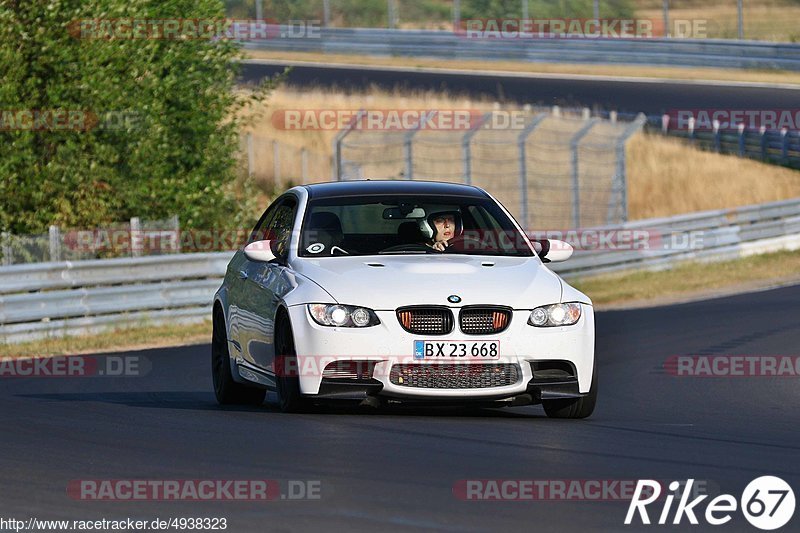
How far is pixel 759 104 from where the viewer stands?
42594 mm

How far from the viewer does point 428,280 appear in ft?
34.2

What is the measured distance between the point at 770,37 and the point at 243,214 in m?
28.2

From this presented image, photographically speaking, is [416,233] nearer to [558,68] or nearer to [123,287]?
[123,287]

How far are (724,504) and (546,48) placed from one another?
44598 mm

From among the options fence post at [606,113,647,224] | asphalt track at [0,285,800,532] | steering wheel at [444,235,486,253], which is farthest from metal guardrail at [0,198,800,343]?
steering wheel at [444,235,486,253]

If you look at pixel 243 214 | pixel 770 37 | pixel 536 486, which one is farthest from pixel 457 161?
pixel 536 486

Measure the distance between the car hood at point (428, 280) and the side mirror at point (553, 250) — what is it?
1.26 ft

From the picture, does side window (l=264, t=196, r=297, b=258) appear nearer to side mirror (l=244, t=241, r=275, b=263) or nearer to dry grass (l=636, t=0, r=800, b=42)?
side mirror (l=244, t=241, r=275, b=263)

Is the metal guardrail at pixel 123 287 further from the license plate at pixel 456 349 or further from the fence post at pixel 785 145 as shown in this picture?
the fence post at pixel 785 145

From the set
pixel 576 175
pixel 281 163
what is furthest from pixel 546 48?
pixel 576 175

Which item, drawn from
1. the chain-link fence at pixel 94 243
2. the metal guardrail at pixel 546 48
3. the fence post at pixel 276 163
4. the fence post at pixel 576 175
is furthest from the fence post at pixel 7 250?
the metal guardrail at pixel 546 48

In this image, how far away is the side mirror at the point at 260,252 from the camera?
448 inches

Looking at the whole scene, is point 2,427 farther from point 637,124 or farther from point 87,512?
point 637,124

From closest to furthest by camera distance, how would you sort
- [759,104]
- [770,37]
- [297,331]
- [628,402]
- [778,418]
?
[297,331] < [778,418] < [628,402] < [759,104] < [770,37]
